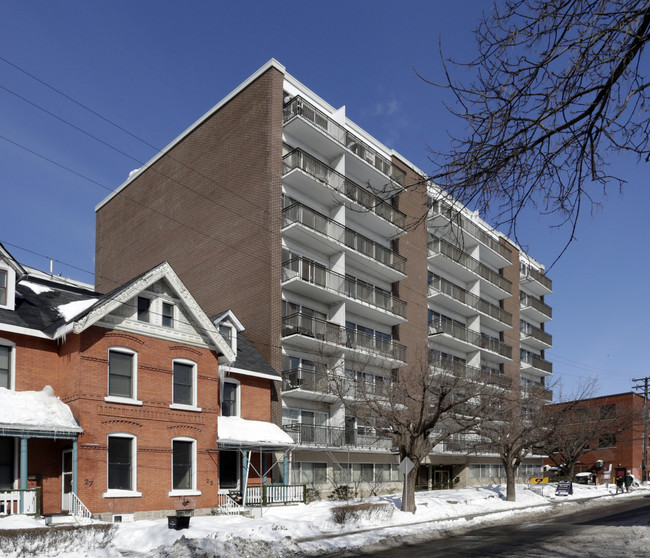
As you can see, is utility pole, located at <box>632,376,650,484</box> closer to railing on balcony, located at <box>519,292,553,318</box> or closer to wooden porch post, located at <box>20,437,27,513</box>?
railing on balcony, located at <box>519,292,553,318</box>

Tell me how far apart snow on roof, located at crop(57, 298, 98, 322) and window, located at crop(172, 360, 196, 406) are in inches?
163

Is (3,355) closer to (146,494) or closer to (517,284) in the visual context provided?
(146,494)

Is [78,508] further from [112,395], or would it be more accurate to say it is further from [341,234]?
[341,234]

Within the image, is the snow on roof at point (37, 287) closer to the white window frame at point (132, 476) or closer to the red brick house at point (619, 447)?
the white window frame at point (132, 476)

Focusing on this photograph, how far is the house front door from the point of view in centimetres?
2461

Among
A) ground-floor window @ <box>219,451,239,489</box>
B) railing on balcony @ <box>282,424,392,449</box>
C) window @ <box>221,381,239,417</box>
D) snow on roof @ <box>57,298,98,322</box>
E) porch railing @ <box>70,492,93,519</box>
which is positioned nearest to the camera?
porch railing @ <box>70,492,93,519</box>

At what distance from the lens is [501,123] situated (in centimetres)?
573

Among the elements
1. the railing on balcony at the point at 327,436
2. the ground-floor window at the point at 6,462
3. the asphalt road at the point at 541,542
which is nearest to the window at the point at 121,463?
the ground-floor window at the point at 6,462

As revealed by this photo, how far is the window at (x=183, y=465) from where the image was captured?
1081 inches

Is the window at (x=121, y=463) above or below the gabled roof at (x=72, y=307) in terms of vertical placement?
below

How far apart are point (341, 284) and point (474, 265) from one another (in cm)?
2090

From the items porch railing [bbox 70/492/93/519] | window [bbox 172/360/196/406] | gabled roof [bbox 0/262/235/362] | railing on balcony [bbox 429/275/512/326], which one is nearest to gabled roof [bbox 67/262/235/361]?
gabled roof [bbox 0/262/235/362]

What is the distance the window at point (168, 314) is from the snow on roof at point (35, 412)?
501cm

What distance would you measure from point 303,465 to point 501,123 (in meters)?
33.5
